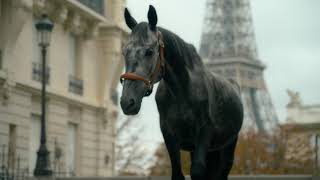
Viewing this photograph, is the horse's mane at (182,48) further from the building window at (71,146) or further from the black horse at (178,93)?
the building window at (71,146)

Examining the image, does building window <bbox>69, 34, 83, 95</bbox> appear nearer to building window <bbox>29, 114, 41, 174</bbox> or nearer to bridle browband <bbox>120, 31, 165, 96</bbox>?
building window <bbox>29, 114, 41, 174</bbox>

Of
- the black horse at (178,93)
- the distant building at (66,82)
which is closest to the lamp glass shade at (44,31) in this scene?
the distant building at (66,82)

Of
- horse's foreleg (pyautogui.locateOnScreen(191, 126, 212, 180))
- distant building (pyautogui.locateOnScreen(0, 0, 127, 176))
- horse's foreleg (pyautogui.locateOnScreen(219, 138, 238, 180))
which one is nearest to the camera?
horse's foreleg (pyautogui.locateOnScreen(191, 126, 212, 180))

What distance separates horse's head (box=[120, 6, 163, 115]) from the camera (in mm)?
5918

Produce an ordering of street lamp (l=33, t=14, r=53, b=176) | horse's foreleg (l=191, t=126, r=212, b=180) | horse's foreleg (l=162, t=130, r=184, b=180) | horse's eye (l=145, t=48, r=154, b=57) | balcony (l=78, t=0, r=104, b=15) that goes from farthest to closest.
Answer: balcony (l=78, t=0, r=104, b=15) → street lamp (l=33, t=14, r=53, b=176) → horse's foreleg (l=162, t=130, r=184, b=180) → horse's foreleg (l=191, t=126, r=212, b=180) → horse's eye (l=145, t=48, r=154, b=57)

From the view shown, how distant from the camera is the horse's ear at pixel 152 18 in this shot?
604cm

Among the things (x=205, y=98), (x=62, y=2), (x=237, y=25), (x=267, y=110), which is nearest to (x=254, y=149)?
(x=62, y=2)

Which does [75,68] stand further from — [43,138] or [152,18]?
[152,18]

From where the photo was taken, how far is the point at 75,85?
3512 centimetres

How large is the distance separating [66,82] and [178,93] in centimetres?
2779

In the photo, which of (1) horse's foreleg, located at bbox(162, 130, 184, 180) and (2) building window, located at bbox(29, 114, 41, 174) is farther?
(2) building window, located at bbox(29, 114, 41, 174)

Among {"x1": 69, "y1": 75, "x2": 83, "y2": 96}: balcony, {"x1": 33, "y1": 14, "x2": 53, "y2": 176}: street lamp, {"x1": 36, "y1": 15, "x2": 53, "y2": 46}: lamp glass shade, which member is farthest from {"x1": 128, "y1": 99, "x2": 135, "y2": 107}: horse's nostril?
{"x1": 69, "y1": 75, "x2": 83, "y2": 96}: balcony

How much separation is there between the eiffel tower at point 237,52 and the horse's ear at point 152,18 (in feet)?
350

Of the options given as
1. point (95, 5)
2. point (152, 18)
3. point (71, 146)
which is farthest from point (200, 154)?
point (95, 5)
